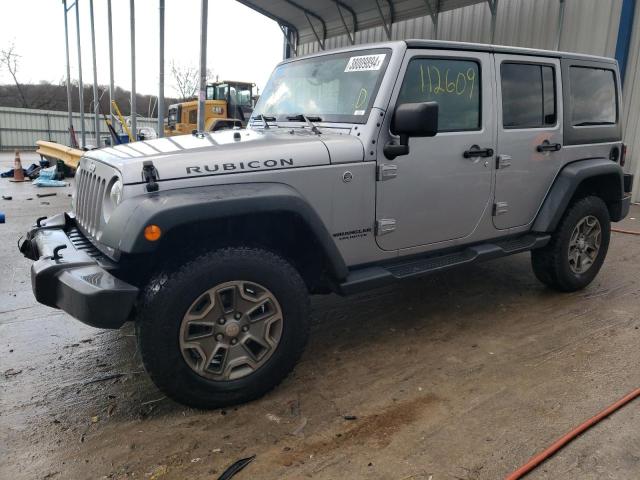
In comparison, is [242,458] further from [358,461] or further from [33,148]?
[33,148]

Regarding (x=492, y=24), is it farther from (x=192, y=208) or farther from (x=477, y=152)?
(x=192, y=208)

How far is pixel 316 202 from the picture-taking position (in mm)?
2912

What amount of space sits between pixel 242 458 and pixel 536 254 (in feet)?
10.6

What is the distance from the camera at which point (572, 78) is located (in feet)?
14.0

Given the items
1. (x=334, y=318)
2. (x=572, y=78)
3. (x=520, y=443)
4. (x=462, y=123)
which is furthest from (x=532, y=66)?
(x=520, y=443)

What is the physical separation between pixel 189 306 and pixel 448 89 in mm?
2270

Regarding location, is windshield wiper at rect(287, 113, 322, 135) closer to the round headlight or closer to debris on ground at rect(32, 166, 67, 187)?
the round headlight

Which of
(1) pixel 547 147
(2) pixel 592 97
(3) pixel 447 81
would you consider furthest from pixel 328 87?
(2) pixel 592 97

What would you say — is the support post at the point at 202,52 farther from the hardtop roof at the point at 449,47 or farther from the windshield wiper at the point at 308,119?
the windshield wiper at the point at 308,119

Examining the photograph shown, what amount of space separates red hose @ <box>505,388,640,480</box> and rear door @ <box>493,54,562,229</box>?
1.55m

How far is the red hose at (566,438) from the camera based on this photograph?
7.43 feet

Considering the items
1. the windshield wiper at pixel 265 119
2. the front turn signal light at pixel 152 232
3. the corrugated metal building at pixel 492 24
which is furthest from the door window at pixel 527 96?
the corrugated metal building at pixel 492 24

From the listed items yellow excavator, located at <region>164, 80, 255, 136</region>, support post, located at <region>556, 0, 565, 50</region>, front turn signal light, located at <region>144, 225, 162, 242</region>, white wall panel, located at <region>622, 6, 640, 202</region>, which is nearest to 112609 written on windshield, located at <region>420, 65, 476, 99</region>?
front turn signal light, located at <region>144, 225, 162, 242</region>

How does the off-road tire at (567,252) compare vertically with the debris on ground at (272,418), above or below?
above
